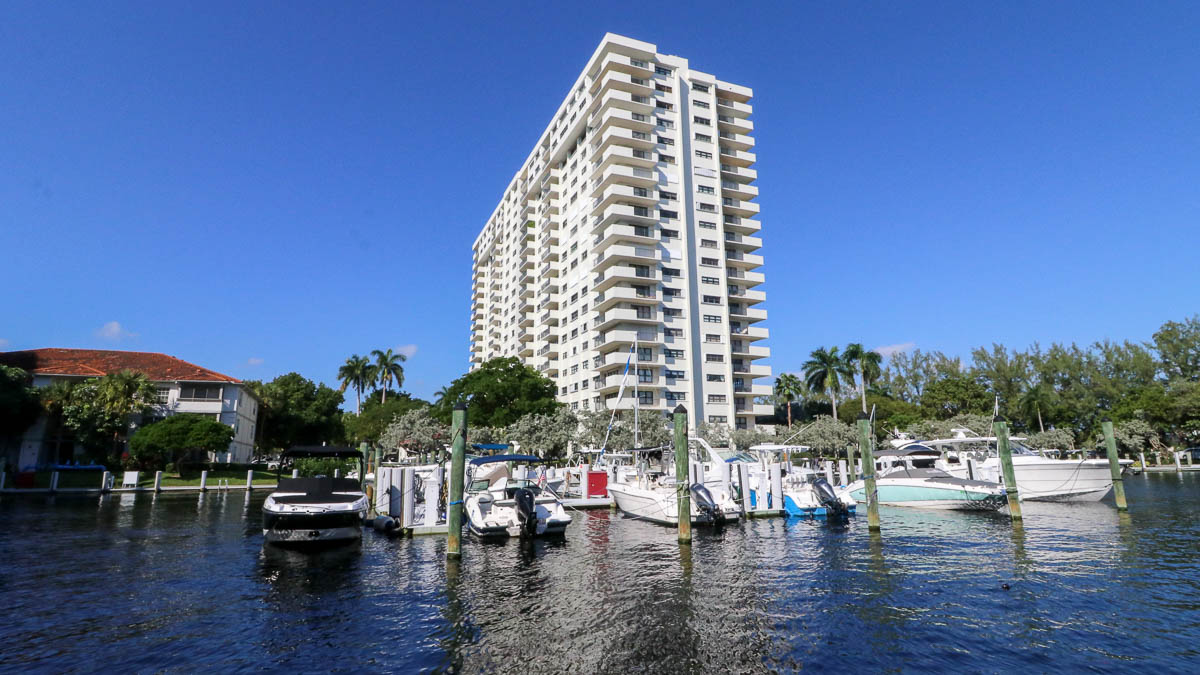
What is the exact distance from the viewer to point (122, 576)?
656 inches

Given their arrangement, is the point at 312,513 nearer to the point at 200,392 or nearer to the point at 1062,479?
the point at 1062,479

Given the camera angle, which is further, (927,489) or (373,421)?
(373,421)

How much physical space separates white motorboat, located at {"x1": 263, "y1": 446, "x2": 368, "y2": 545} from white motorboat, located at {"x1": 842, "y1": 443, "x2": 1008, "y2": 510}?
22.4m

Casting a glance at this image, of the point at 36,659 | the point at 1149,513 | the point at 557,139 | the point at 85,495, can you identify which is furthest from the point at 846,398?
the point at 36,659

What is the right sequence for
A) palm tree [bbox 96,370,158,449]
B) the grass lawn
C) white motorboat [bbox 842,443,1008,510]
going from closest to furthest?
white motorboat [bbox 842,443,1008,510] → the grass lawn → palm tree [bbox 96,370,158,449]

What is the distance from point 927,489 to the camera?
32594 mm

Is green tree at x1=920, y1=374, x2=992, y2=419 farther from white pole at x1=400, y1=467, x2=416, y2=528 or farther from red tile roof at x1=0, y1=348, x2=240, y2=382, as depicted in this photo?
red tile roof at x1=0, y1=348, x2=240, y2=382

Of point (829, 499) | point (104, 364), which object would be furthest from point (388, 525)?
point (104, 364)

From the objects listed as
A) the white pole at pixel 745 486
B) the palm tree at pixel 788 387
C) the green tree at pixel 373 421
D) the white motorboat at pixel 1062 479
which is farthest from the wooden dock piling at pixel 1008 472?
the green tree at pixel 373 421

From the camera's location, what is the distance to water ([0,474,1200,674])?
10.4 metres

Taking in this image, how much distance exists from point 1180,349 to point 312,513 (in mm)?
110854

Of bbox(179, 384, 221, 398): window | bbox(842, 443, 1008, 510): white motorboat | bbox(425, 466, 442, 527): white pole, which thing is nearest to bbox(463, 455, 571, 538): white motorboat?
bbox(425, 466, 442, 527): white pole

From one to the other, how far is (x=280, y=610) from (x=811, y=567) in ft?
46.1

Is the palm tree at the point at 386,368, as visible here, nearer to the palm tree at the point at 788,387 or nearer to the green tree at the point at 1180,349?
the palm tree at the point at 788,387
